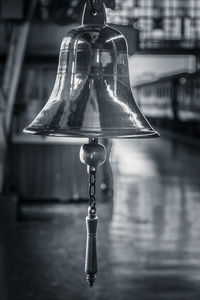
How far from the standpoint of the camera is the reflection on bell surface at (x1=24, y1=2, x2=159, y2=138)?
5.49 ft

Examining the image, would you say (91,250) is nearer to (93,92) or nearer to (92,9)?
(93,92)

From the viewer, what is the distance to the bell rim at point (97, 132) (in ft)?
5.33

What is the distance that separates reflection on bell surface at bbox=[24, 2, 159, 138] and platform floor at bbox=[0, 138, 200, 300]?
3838 millimetres

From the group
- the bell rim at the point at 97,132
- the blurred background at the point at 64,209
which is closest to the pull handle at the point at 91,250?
the bell rim at the point at 97,132

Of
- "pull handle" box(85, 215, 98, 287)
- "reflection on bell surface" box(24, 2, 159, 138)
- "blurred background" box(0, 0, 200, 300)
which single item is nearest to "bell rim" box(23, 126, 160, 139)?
"reflection on bell surface" box(24, 2, 159, 138)

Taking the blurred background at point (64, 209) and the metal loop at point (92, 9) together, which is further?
the blurred background at point (64, 209)

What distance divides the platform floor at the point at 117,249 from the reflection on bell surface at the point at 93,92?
3838 mm

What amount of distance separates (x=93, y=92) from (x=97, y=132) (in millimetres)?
153

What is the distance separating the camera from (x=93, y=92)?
1.73m

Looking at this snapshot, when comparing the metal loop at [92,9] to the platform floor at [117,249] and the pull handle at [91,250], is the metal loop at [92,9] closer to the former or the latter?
the pull handle at [91,250]

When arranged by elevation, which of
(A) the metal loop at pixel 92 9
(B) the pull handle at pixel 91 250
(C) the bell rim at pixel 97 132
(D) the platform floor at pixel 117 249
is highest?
(A) the metal loop at pixel 92 9

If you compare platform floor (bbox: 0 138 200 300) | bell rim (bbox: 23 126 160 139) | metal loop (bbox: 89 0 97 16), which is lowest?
platform floor (bbox: 0 138 200 300)

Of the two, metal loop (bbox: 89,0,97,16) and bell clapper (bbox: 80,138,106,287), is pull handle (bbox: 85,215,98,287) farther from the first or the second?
metal loop (bbox: 89,0,97,16)

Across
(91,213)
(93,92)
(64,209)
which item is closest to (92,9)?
(93,92)
